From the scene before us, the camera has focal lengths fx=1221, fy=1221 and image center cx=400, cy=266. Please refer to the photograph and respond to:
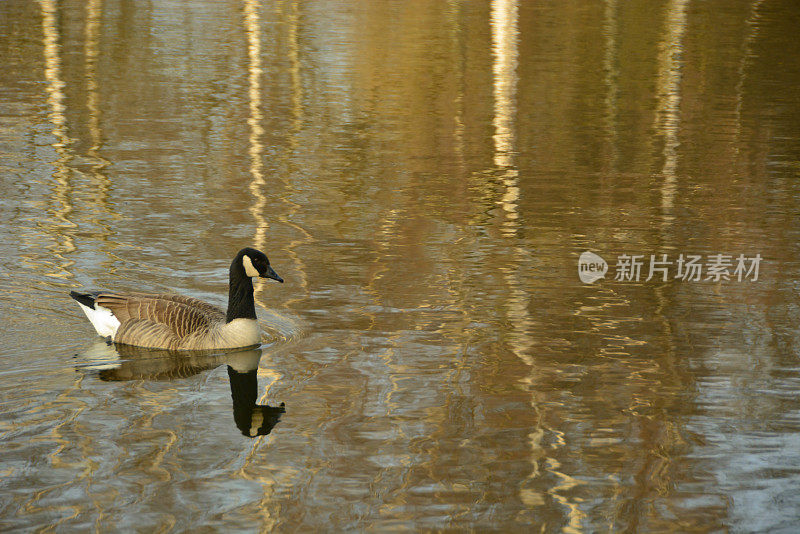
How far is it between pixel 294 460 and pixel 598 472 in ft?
6.52

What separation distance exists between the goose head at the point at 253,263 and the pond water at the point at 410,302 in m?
0.62

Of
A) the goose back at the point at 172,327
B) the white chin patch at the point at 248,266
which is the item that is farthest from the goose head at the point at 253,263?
the goose back at the point at 172,327

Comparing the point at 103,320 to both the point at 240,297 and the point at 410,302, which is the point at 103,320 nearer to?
the point at 240,297

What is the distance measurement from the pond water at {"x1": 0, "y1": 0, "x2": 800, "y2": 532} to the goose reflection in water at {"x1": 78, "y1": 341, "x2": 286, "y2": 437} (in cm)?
3

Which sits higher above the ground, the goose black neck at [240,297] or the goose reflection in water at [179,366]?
the goose black neck at [240,297]

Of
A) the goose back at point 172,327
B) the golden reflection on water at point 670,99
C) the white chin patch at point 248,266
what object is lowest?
the golden reflection on water at point 670,99

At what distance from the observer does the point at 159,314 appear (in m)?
10.1

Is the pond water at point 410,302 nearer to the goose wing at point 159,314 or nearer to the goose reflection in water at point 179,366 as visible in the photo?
Answer: the goose reflection in water at point 179,366

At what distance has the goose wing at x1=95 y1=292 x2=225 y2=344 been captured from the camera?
396 inches

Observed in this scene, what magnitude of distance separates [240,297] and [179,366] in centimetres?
76

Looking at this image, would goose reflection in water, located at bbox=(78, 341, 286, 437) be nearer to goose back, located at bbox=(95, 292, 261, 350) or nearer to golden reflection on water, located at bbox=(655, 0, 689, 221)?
goose back, located at bbox=(95, 292, 261, 350)

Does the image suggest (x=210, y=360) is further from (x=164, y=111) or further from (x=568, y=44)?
(x=568, y=44)

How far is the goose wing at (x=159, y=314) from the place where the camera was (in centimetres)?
1007

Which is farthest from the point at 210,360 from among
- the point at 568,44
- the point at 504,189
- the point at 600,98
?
the point at 568,44
